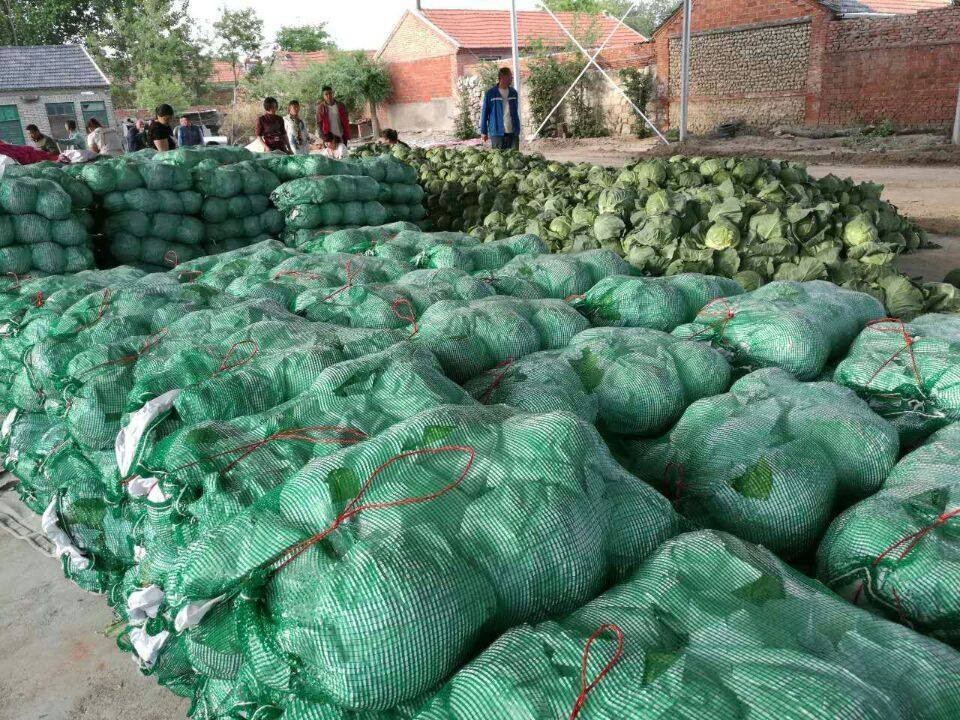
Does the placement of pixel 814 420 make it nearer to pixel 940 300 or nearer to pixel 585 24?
pixel 940 300

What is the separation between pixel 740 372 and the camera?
2.63 metres

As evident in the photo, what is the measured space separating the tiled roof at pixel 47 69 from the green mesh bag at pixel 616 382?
30.0 meters

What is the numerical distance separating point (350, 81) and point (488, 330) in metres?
28.4

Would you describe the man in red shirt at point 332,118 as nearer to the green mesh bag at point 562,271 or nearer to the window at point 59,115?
the green mesh bag at point 562,271

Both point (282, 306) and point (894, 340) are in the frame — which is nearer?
point (894, 340)

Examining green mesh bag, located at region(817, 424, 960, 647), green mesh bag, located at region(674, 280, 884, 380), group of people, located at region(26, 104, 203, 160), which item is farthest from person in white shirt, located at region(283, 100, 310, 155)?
green mesh bag, located at region(817, 424, 960, 647)

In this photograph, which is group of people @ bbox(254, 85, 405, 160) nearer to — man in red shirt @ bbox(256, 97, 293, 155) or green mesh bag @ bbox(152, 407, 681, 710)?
man in red shirt @ bbox(256, 97, 293, 155)

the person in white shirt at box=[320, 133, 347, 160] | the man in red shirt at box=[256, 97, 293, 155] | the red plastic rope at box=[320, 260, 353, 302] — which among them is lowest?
the red plastic rope at box=[320, 260, 353, 302]

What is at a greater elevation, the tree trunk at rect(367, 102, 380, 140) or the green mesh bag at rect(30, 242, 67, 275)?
the tree trunk at rect(367, 102, 380, 140)

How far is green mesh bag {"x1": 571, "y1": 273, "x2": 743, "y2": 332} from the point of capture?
3.04 metres

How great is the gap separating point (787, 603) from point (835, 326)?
1771 mm

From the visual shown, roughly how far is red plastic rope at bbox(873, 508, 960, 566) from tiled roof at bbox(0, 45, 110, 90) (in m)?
31.2

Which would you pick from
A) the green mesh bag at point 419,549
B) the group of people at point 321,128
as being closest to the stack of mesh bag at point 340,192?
the group of people at point 321,128

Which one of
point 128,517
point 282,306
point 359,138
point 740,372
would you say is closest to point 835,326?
point 740,372
